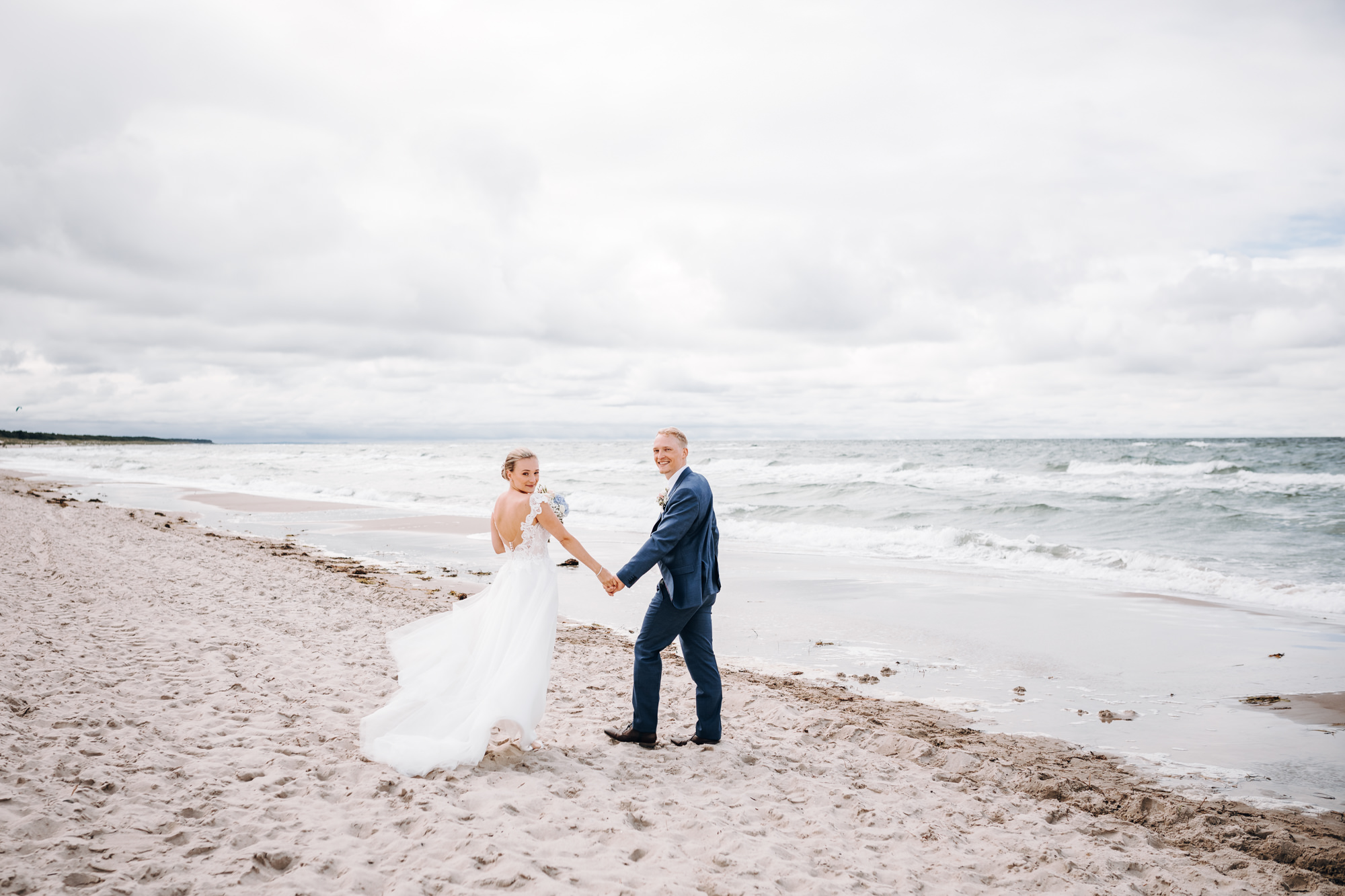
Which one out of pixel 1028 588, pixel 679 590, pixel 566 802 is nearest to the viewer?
pixel 566 802

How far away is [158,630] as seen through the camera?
759 cm

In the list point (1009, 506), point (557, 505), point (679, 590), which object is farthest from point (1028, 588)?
point (1009, 506)

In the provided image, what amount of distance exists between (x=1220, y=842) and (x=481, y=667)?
461cm

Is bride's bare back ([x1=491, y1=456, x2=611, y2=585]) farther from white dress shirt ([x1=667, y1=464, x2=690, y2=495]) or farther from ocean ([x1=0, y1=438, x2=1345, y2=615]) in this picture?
ocean ([x1=0, y1=438, x2=1345, y2=615])

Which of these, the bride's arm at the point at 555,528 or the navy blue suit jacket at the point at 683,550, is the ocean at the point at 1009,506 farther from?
the bride's arm at the point at 555,528

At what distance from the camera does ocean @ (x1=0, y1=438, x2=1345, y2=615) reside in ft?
46.1

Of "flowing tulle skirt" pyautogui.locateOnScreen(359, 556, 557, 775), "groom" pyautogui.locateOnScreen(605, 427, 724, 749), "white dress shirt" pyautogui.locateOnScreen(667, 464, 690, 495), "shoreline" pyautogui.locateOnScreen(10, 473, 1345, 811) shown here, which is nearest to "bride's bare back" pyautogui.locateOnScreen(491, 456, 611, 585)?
"flowing tulle skirt" pyautogui.locateOnScreen(359, 556, 557, 775)

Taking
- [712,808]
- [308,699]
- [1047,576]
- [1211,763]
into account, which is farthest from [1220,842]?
[1047,576]

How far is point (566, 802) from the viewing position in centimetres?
429

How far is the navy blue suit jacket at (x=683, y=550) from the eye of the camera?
4.91m

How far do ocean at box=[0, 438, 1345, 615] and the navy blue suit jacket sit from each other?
34.5 ft

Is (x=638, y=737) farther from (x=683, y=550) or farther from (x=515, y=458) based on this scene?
(x=515, y=458)

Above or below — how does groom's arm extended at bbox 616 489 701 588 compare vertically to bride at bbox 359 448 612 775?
above

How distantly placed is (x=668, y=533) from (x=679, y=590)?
1.36 feet
